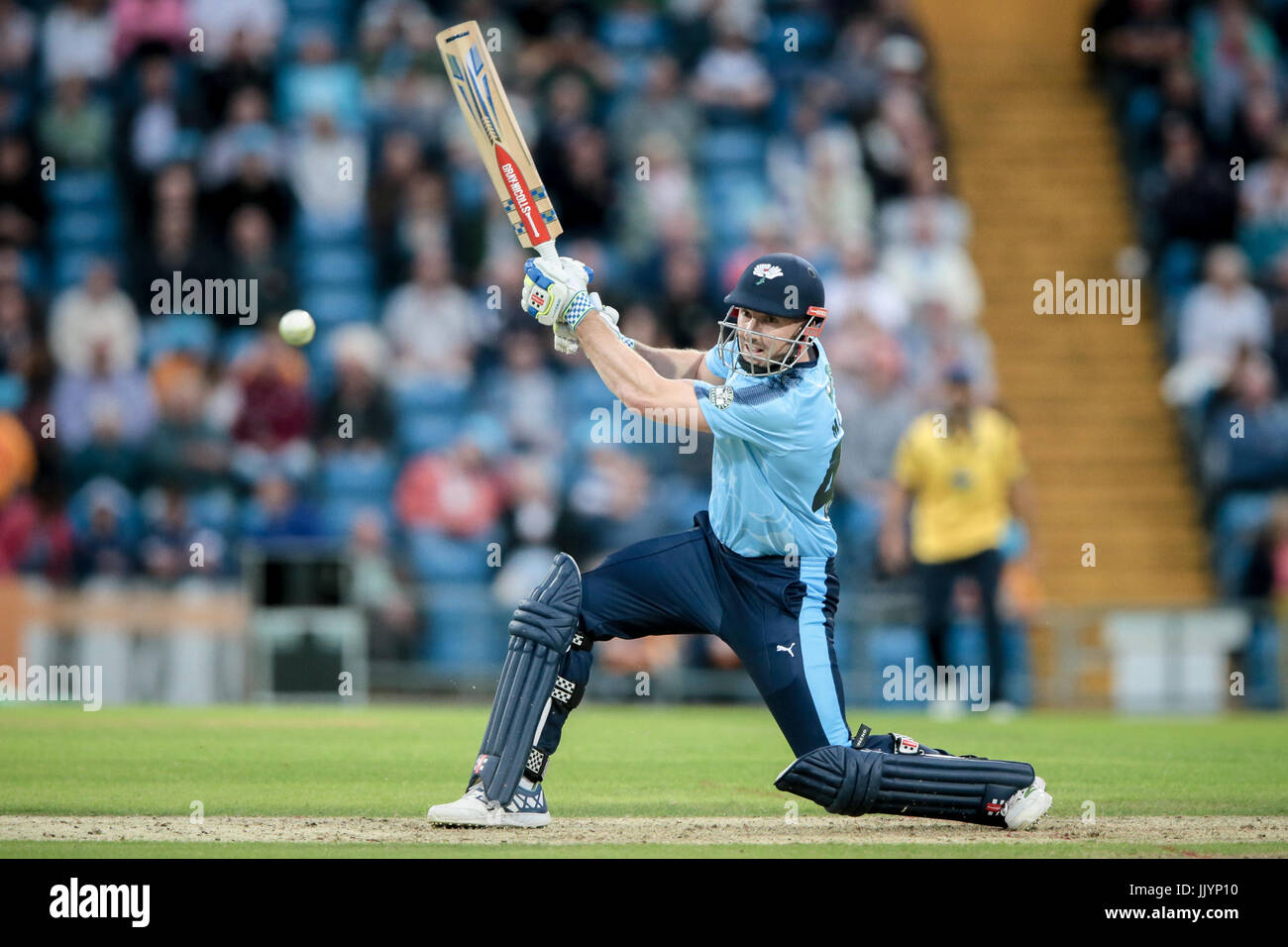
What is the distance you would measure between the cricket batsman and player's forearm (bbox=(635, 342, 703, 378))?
1.67 feet

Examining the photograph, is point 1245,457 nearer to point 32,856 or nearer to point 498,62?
point 498,62

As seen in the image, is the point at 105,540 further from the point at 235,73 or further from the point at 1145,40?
the point at 1145,40

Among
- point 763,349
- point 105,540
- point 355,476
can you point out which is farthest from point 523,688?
point 105,540

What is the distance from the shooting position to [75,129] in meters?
19.3

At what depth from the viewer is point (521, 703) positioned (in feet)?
26.4

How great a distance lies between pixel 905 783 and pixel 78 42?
49.9 feet

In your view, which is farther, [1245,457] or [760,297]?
[1245,457]

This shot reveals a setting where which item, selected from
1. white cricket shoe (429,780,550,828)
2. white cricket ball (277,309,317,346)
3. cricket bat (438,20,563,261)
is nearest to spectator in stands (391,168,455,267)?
white cricket ball (277,309,317,346)

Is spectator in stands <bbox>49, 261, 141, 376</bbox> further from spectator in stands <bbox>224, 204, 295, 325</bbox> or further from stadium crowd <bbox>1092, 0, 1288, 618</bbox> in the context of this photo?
stadium crowd <bbox>1092, 0, 1288, 618</bbox>

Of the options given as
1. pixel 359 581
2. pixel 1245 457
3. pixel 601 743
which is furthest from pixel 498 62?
pixel 601 743

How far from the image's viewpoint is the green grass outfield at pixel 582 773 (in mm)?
7531

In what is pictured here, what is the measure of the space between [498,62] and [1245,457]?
→ 8717 millimetres

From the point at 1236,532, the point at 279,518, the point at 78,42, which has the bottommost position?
the point at 1236,532

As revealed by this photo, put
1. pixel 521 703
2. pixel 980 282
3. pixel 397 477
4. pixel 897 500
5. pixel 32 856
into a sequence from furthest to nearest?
pixel 980 282 → pixel 397 477 → pixel 897 500 → pixel 521 703 → pixel 32 856
